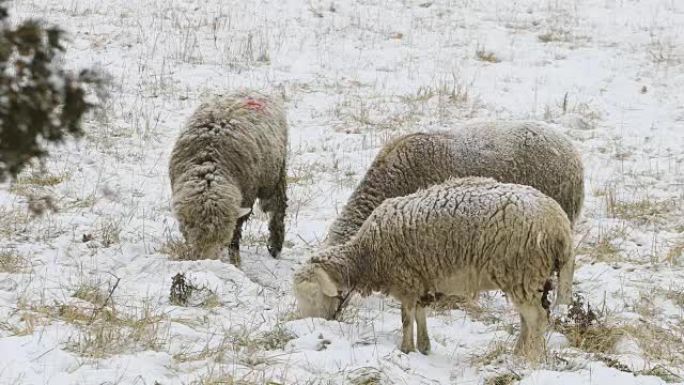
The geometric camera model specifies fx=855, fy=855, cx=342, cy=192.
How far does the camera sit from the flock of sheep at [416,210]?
538cm

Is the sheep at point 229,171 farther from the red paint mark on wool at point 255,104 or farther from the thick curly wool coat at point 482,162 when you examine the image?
the thick curly wool coat at point 482,162

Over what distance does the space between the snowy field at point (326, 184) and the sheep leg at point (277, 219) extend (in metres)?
0.15

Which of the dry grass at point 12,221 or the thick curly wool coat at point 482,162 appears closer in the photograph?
the dry grass at point 12,221

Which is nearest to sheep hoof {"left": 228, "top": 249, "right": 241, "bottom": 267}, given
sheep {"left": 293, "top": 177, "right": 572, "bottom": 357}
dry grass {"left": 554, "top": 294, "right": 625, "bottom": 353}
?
sheep {"left": 293, "top": 177, "right": 572, "bottom": 357}

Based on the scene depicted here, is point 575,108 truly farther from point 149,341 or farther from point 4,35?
point 4,35

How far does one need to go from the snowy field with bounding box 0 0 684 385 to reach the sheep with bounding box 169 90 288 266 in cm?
27

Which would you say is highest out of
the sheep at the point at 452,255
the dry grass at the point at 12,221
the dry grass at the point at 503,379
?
the sheep at the point at 452,255

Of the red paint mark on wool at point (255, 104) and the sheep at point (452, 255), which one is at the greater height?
the red paint mark on wool at point (255, 104)

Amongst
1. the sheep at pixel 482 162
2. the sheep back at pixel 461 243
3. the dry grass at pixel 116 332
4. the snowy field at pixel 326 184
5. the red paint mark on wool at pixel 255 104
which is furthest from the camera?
the red paint mark on wool at pixel 255 104

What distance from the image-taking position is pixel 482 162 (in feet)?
24.5

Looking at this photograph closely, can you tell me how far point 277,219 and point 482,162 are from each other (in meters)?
2.02

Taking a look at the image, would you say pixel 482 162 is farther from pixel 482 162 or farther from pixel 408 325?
pixel 408 325

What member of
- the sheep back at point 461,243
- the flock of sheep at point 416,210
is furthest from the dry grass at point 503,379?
the sheep back at point 461,243

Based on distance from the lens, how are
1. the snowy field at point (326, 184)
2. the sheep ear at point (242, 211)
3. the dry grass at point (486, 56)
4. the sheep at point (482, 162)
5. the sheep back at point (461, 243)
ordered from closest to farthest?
the snowy field at point (326, 184) < the sheep back at point (461, 243) < the sheep ear at point (242, 211) < the sheep at point (482, 162) < the dry grass at point (486, 56)
